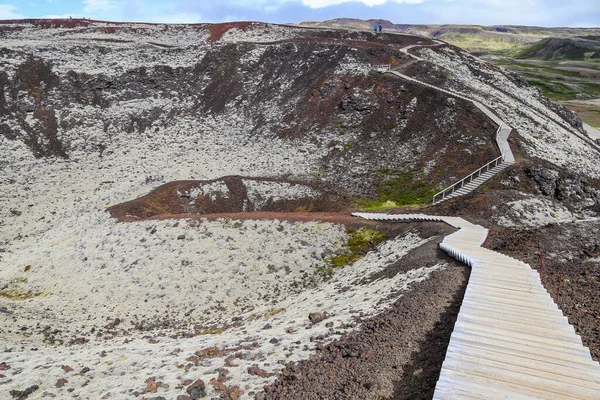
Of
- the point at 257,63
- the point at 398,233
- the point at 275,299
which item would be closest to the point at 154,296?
the point at 275,299

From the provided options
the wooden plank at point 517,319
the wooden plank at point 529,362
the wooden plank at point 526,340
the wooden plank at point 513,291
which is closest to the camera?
the wooden plank at point 529,362

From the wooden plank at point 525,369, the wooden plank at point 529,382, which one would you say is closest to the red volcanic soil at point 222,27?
the wooden plank at point 525,369

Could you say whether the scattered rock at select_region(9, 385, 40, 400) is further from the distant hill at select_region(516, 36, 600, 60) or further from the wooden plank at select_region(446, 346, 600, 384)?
the distant hill at select_region(516, 36, 600, 60)

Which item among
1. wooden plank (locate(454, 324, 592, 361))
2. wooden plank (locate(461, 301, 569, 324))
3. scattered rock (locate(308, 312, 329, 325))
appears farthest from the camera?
scattered rock (locate(308, 312, 329, 325))

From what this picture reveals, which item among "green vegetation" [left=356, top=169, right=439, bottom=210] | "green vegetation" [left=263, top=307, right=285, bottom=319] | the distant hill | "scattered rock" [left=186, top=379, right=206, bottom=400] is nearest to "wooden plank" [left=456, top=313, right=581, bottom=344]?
"scattered rock" [left=186, top=379, right=206, bottom=400]

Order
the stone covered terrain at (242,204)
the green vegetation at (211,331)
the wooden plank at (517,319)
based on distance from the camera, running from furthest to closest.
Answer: the green vegetation at (211,331), the stone covered terrain at (242,204), the wooden plank at (517,319)

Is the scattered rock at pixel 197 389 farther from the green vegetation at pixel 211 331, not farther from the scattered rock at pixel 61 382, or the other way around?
the green vegetation at pixel 211 331

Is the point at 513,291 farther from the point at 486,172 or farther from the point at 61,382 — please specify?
the point at 486,172
